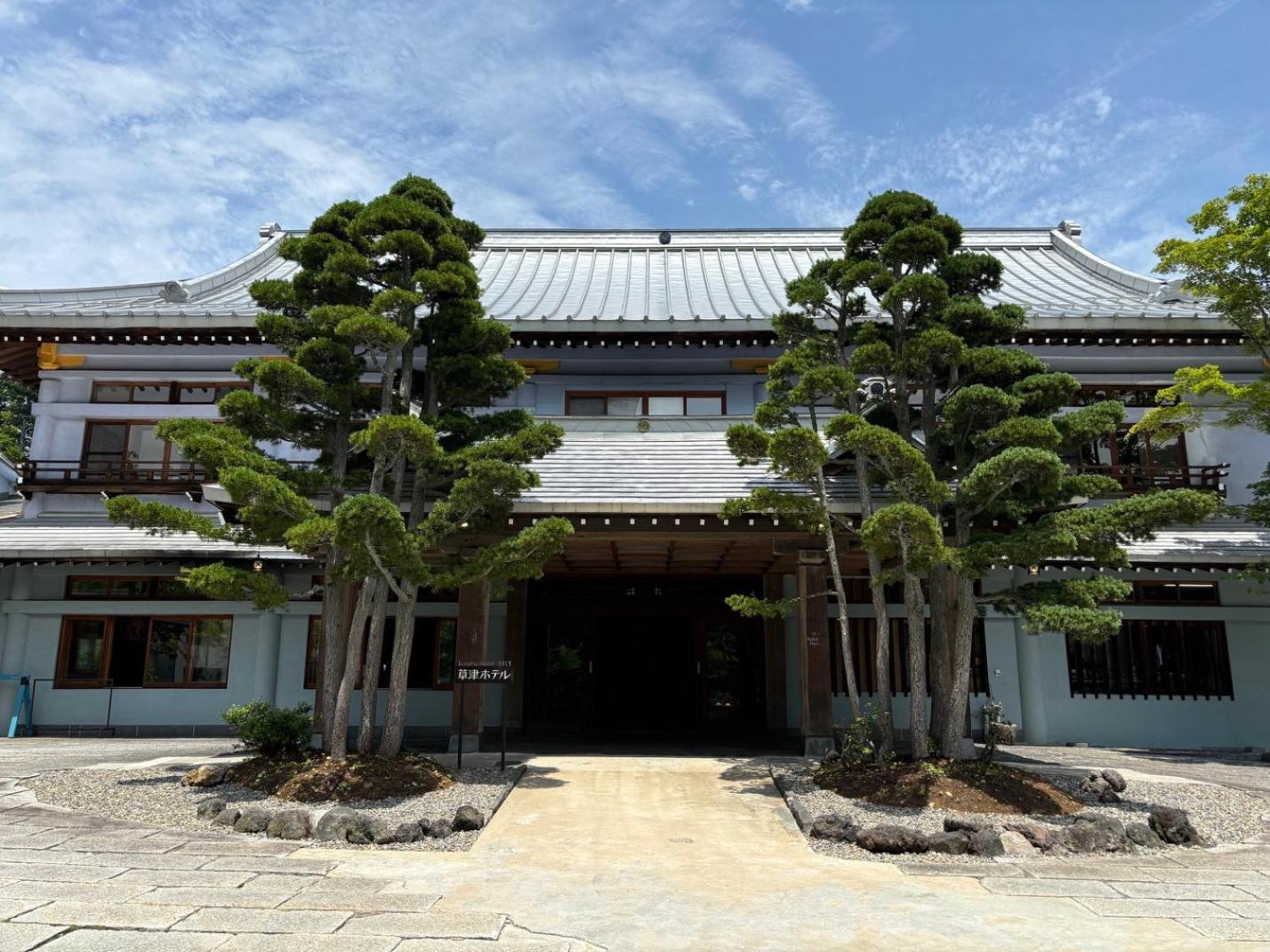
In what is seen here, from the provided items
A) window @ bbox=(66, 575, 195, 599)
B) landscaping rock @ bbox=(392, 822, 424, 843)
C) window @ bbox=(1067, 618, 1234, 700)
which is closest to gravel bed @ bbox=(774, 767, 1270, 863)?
landscaping rock @ bbox=(392, 822, 424, 843)

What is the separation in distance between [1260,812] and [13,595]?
18609 mm

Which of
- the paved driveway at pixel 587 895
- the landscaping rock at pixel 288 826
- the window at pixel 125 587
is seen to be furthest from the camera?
the window at pixel 125 587

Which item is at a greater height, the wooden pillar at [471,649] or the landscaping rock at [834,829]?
the wooden pillar at [471,649]

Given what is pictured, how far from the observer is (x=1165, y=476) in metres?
14.9

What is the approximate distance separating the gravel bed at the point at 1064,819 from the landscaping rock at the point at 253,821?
4.86m

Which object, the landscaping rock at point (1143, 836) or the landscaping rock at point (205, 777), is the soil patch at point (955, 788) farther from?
the landscaping rock at point (205, 777)

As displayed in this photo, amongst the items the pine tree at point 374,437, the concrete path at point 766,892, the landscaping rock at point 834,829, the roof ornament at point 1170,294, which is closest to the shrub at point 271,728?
the pine tree at point 374,437

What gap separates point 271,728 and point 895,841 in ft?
22.5

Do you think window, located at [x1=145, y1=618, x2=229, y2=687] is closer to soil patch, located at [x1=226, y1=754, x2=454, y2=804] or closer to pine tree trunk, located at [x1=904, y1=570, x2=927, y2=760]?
soil patch, located at [x1=226, y1=754, x2=454, y2=804]

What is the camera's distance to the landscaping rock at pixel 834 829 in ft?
24.0

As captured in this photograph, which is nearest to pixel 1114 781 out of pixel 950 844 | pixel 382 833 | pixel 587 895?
pixel 950 844

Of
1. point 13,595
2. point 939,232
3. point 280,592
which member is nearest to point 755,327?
point 939,232

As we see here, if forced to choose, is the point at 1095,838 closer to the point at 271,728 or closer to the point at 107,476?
the point at 271,728

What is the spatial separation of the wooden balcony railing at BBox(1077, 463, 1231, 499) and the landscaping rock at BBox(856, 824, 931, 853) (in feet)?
33.1
